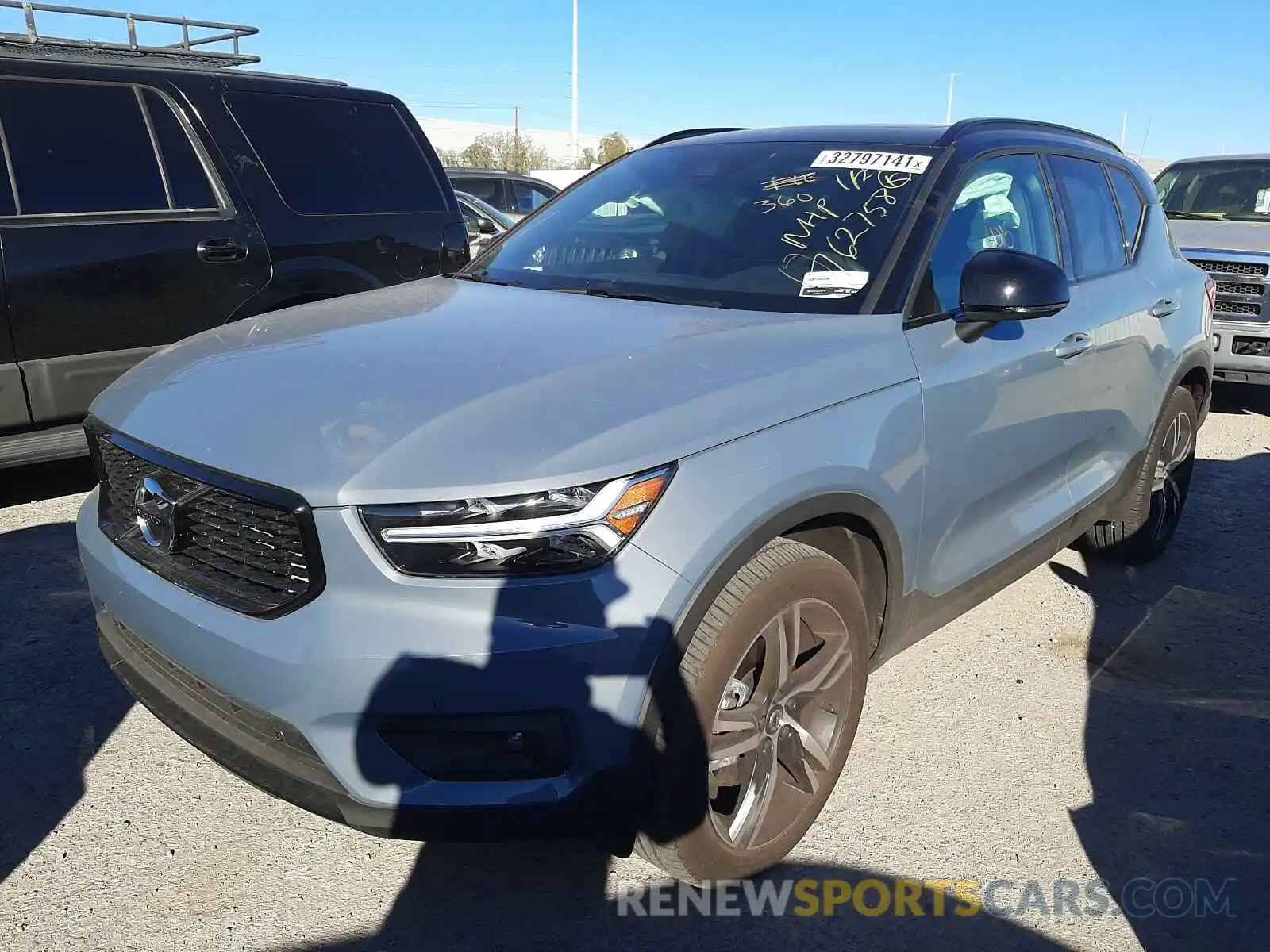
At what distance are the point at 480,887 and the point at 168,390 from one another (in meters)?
1.41

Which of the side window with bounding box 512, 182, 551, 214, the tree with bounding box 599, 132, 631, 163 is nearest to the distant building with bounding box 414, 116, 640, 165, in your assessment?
the tree with bounding box 599, 132, 631, 163

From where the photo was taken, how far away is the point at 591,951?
2209 mm

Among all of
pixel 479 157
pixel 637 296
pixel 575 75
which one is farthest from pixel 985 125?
pixel 479 157

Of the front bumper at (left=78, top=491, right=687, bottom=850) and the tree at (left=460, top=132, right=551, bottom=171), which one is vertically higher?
the front bumper at (left=78, top=491, right=687, bottom=850)

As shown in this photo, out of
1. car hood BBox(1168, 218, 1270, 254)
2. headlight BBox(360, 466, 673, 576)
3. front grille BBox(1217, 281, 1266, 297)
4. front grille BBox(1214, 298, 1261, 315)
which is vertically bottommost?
front grille BBox(1214, 298, 1261, 315)

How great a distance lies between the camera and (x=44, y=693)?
3.17 metres

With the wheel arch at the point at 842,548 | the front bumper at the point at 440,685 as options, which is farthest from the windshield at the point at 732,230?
the front bumper at the point at 440,685

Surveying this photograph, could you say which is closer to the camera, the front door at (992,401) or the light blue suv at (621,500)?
the light blue suv at (621,500)

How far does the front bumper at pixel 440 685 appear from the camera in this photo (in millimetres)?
1854

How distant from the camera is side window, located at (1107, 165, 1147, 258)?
13.0 ft

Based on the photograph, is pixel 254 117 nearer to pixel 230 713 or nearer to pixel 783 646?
pixel 230 713

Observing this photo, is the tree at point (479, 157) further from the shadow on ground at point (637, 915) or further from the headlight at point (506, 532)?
the headlight at point (506, 532)

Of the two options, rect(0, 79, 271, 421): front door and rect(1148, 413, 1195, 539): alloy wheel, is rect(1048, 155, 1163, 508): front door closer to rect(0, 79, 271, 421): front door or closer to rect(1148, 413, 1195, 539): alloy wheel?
rect(1148, 413, 1195, 539): alloy wheel

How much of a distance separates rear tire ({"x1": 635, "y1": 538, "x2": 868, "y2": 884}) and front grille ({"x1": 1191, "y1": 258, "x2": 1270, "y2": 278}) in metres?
6.25
